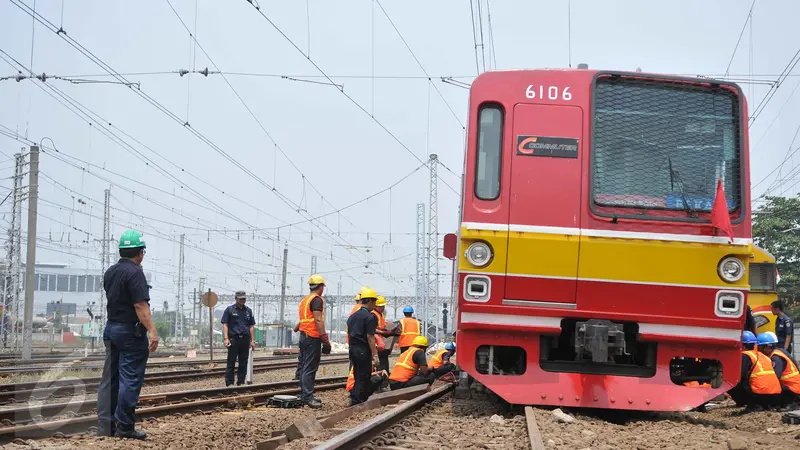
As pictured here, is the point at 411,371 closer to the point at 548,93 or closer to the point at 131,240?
the point at 548,93

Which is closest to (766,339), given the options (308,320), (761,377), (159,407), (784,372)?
(784,372)

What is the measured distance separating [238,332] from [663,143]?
26.3ft

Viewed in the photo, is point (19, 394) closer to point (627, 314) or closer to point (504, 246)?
point (504, 246)

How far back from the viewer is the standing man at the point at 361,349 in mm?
10375

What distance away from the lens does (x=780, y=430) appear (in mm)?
7941

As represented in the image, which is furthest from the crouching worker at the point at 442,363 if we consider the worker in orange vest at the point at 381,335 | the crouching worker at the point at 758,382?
the crouching worker at the point at 758,382

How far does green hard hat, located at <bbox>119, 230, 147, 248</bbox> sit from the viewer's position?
7.11 meters

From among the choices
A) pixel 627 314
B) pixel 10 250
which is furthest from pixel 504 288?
pixel 10 250

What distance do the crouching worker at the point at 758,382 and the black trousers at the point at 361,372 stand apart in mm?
4121

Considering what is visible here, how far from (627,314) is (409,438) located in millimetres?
2218

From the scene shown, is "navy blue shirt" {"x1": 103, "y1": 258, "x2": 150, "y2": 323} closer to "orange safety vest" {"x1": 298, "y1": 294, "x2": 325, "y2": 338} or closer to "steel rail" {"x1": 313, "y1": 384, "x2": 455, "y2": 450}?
"steel rail" {"x1": 313, "y1": 384, "x2": 455, "y2": 450}

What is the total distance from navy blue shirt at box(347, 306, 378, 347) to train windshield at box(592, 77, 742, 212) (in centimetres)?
377

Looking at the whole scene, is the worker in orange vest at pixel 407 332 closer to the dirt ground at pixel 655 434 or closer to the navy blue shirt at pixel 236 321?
the navy blue shirt at pixel 236 321

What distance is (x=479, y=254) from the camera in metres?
7.41
